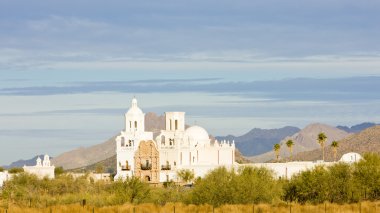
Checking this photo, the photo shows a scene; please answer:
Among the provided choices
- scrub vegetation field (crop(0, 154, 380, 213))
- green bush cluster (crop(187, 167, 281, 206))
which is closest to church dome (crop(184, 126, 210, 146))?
scrub vegetation field (crop(0, 154, 380, 213))

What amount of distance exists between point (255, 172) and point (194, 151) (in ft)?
202

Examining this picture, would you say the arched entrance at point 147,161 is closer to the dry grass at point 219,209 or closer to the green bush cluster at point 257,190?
the green bush cluster at point 257,190

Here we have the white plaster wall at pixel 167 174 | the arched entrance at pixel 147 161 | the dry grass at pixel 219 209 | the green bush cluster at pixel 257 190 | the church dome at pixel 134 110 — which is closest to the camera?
the dry grass at pixel 219 209

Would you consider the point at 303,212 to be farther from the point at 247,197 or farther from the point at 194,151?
the point at 194,151

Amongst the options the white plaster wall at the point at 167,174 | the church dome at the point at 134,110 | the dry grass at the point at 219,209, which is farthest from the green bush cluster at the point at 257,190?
the church dome at the point at 134,110

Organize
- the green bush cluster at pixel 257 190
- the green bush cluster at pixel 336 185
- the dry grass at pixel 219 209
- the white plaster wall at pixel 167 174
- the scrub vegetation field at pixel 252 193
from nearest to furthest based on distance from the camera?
1. the dry grass at pixel 219 209
2. the scrub vegetation field at pixel 252 193
3. the green bush cluster at pixel 257 190
4. the green bush cluster at pixel 336 185
5. the white plaster wall at pixel 167 174

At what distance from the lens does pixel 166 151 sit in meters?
134

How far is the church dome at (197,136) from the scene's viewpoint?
137738 mm

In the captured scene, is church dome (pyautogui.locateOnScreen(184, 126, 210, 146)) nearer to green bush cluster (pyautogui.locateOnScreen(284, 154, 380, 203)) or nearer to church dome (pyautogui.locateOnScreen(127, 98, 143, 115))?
church dome (pyautogui.locateOnScreen(127, 98, 143, 115))

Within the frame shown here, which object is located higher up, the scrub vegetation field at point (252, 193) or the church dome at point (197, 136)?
the church dome at point (197, 136)

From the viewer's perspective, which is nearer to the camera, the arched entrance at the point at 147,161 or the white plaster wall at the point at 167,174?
the white plaster wall at the point at 167,174

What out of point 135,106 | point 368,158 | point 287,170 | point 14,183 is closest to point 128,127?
point 135,106

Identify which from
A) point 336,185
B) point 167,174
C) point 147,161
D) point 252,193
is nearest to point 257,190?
point 252,193

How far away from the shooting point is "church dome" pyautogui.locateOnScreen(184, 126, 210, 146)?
138 metres
